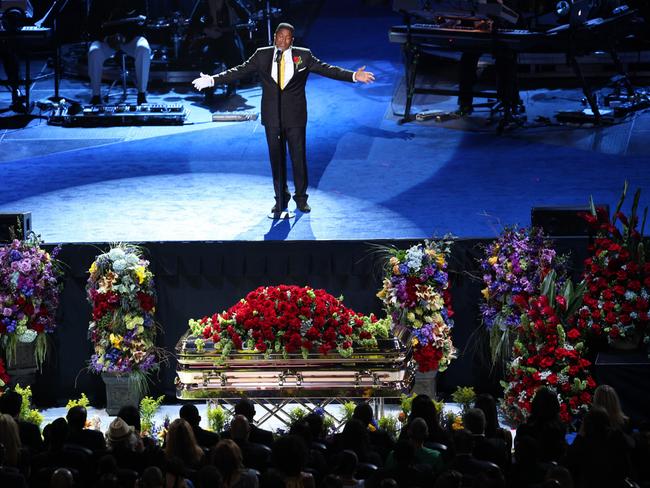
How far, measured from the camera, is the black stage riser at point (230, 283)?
10875 millimetres

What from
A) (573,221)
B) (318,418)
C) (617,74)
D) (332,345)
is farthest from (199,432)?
(617,74)

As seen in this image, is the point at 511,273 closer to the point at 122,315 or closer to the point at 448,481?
the point at 122,315

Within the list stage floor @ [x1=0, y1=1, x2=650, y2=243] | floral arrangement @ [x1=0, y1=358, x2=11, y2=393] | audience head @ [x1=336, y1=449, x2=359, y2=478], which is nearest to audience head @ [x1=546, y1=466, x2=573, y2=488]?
audience head @ [x1=336, y1=449, x2=359, y2=478]

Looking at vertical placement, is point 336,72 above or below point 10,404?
above

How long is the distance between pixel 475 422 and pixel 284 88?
4.90m

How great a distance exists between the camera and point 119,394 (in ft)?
35.7

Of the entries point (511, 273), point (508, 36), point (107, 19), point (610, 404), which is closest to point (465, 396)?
point (511, 273)

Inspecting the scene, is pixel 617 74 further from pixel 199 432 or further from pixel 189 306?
pixel 199 432

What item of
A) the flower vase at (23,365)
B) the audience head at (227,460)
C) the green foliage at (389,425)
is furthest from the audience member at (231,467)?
the flower vase at (23,365)

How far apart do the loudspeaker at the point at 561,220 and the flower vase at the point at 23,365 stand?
418 centimetres

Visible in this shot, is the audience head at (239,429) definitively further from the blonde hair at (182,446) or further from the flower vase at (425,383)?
the flower vase at (425,383)

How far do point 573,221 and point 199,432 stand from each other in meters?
3.93

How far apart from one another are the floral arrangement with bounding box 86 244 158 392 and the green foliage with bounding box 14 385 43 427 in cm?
58

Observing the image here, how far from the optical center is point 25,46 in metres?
17.0
